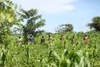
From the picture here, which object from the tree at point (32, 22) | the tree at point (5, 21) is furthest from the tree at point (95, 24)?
the tree at point (5, 21)

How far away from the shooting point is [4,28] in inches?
362

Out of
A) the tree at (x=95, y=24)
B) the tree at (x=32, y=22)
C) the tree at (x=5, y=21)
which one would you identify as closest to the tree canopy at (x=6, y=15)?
the tree at (x=5, y=21)

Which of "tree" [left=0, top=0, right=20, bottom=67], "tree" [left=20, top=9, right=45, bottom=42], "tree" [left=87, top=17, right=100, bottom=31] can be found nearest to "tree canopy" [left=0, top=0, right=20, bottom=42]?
"tree" [left=0, top=0, right=20, bottom=67]

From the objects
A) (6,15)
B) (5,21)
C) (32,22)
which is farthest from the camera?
(32,22)

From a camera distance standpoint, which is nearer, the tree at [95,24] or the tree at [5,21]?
the tree at [5,21]

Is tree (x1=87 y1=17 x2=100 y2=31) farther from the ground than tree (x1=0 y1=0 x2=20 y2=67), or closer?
farther from the ground

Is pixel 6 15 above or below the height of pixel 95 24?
below

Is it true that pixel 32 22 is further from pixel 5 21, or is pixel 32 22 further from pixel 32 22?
pixel 5 21

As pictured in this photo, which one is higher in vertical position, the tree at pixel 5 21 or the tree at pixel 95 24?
the tree at pixel 95 24

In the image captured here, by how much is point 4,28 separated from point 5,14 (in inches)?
138

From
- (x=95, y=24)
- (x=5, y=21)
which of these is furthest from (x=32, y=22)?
(x=5, y=21)

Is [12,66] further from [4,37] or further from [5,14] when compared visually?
[5,14]

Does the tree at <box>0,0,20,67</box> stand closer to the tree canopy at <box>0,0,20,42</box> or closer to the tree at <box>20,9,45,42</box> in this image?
the tree canopy at <box>0,0,20,42</box>

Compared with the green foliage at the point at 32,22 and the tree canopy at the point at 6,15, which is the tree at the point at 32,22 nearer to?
the green foliage at the point at 32,22
